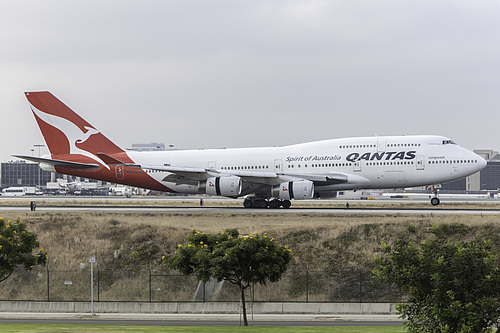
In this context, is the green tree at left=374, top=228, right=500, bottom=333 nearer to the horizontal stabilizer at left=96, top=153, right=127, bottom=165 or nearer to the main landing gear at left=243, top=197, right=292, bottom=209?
the main landing gear at left=243, top=197, right=292, bottom=209

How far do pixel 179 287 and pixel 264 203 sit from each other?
68.6 ft

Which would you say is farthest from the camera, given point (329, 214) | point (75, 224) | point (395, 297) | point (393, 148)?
point (393, 148)

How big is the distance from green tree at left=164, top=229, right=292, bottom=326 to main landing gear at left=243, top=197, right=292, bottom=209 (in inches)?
1027

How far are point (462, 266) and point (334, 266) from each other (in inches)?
869

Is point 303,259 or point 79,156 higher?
point 79,156

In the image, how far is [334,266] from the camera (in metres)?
41.2

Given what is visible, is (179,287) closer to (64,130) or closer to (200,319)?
(200,319)

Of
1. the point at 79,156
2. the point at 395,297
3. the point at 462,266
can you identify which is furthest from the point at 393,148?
the point at 462,266

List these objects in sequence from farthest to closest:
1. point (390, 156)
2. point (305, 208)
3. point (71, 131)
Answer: point (71, 131) → point (305, 208) → point (390, 156)

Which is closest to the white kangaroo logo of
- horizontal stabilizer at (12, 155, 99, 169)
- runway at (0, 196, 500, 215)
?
horizontal stabilizer at (12, 155, 99, 169)

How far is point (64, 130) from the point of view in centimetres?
6222

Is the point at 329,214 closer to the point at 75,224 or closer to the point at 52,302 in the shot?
the point at 75,224

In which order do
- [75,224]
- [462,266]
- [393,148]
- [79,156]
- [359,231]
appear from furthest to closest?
[79,156], [393,148], [75,224], [359,231], [462,266]

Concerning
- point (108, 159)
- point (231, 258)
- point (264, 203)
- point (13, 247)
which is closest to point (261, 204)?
point (264, 203)
